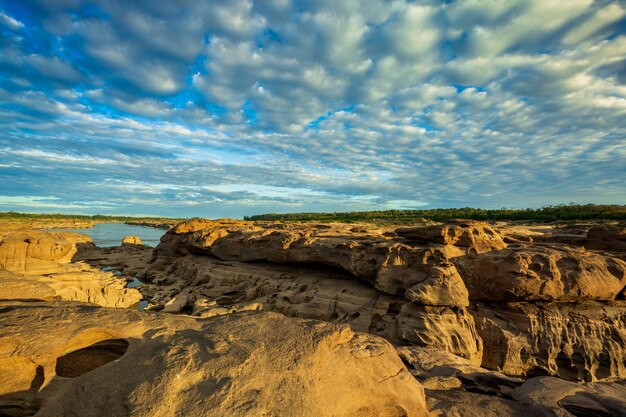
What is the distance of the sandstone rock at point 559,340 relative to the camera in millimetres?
10008

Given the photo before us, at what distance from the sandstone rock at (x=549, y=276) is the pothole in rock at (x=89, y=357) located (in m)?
12.0

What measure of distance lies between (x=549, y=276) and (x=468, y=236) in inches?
124

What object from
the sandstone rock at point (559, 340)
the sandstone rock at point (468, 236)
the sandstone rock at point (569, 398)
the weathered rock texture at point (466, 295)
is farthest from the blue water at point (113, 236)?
the sandstone rock at point (569, 398)

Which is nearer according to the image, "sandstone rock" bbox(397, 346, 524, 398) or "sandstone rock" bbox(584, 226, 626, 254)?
"sandstone rock" bbox(397, 346, 524, 398)

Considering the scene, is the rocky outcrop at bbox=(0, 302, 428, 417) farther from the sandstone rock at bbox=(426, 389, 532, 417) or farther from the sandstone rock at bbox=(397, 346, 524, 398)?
the sandstone rock at bbox=(397, 346, 524, 398)

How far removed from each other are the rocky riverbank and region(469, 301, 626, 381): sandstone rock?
0.04 meters

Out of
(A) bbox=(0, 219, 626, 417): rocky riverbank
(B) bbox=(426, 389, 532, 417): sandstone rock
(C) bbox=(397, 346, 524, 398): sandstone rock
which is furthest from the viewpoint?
(C) bbox=(397, 346, 524, 398): sandstone rock

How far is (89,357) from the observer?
4.63m

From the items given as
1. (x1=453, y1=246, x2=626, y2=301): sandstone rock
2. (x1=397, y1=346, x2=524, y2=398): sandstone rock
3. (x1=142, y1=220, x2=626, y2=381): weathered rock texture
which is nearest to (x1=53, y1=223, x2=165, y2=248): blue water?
(x1=142, y1=220, x2=626, y2=381): weathered rock texture

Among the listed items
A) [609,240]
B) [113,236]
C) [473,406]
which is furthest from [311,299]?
[113,236]

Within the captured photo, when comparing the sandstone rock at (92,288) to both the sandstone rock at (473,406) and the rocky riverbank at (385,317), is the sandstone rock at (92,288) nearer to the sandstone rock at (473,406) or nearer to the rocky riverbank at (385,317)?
the rocky riverbank at (385,317)

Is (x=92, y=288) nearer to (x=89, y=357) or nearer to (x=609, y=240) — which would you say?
(x=89, y=357)

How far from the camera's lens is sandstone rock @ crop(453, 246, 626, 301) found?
10.8 m

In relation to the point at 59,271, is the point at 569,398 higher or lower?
higher
